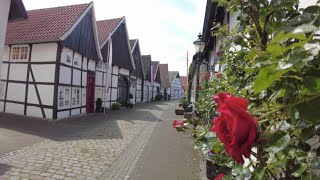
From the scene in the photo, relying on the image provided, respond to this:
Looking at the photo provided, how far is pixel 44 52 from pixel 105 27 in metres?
9.96

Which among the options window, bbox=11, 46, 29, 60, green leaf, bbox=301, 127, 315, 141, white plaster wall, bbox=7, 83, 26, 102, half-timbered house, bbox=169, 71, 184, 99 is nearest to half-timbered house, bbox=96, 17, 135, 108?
window, bbox=11, 46, 29, 60

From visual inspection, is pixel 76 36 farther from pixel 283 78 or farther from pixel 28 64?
pixel 283 78

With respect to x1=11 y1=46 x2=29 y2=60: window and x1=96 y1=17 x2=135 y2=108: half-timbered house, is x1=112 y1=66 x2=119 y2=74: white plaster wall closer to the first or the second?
x1=96 y1=17 x2=135 y2=108: half-timbered house

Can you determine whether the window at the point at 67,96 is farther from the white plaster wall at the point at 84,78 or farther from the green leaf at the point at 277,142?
the green leaf at the point at 277,142

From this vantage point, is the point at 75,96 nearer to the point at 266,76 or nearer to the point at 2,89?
the point at 2,89

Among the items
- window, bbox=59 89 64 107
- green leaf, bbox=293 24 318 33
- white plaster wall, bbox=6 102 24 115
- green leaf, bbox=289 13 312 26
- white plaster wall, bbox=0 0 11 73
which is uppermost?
white plaster wall, bbox=0 0 11 73

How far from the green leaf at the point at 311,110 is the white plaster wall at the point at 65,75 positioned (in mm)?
16056

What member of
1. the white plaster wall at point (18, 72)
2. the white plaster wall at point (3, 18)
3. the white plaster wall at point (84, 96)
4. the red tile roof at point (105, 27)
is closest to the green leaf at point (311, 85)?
the white plaster wall at point (3, 18)

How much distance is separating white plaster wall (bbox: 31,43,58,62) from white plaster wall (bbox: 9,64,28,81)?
75 cm

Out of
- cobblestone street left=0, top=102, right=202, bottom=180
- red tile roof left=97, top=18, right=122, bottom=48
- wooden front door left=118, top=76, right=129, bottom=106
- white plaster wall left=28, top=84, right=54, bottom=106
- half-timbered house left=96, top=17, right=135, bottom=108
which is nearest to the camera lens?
cobblestone street left=0, top=102, right=202, bottom=180

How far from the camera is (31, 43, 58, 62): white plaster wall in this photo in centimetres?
1590

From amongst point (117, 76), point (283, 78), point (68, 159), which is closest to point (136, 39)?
point (117, 76)

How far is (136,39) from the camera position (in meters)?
35.2

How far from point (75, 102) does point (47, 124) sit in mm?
4126
